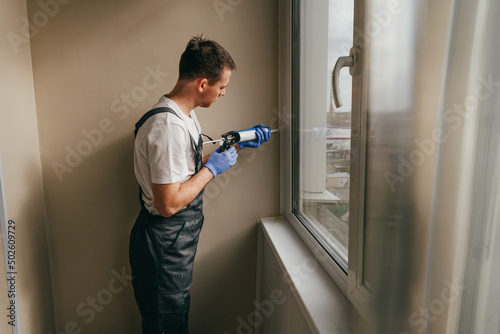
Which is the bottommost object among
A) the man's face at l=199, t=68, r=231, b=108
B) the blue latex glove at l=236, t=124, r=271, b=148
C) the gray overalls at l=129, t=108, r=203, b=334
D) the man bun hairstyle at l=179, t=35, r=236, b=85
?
the gray overalls at l=129, t=108, r=203, b=334

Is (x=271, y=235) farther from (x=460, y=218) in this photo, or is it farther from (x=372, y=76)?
(x=460, y=218)

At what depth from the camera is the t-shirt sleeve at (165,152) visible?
3.87 ft

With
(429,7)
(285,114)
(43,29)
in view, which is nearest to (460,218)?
(429,7)

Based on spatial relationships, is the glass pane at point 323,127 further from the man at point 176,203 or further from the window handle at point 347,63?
the man at point 176,203

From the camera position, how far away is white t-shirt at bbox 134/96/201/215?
1181mm

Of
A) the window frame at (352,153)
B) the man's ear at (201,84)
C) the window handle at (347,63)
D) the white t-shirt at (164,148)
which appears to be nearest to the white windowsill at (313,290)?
the window frame at (352,153)

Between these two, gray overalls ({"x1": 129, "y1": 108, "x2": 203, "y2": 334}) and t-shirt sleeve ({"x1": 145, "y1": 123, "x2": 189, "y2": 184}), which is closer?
t-shirt sleeve ({"x1": 145, "y1": 123, "x2": 189, "y2": 184})

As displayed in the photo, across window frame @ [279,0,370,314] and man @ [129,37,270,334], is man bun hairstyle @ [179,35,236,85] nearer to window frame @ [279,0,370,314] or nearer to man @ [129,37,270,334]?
man @ [129,37,270,334]

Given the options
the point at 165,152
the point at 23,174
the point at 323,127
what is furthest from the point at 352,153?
the point at 23,174

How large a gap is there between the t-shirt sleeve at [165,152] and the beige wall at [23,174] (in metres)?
0.61

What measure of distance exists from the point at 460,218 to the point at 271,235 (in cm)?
117

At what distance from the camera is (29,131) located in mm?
1480

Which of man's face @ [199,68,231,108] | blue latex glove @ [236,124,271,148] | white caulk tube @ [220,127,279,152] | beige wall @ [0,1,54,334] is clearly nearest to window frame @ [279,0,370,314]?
blue latex glove @ [236,124,271,148]

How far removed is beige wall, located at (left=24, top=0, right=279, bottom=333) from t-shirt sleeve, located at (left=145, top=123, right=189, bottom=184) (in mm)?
497
